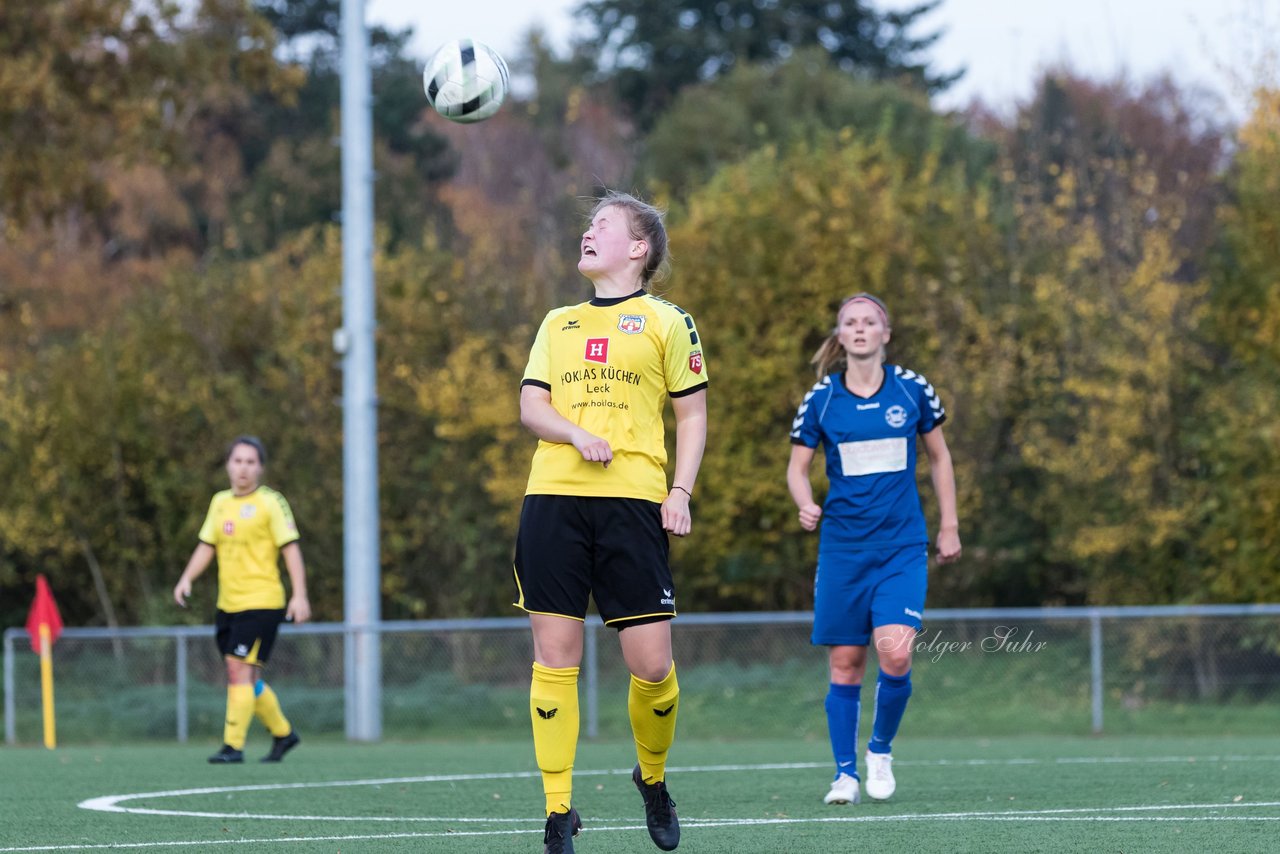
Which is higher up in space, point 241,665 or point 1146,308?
point 1146,308

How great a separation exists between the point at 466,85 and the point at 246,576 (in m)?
4.19

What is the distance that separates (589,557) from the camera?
5.27 m

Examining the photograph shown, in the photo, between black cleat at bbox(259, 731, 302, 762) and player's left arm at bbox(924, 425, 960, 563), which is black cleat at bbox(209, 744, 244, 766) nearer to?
black cleat at bbox(259, 731, 302, 762)

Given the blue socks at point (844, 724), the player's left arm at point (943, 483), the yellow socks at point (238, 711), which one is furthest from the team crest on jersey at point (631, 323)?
the yellow socks at point (238, 711)

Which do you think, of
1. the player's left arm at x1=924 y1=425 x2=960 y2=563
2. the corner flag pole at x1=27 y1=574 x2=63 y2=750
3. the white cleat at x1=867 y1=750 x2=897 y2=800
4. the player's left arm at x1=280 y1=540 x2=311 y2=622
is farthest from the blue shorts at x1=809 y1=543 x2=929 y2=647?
the corner flag pole at x1=27 y1=574 x2=63 y2=750

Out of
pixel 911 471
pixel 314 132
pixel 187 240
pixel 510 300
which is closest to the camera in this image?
pixel 911 471

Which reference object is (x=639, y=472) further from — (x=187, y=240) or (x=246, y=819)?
(x=187, y=240)

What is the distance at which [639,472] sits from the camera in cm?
529

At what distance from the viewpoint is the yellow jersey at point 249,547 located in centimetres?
1055

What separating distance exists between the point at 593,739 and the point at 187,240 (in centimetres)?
2598

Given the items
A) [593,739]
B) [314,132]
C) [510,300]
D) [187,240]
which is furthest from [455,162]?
[593,739]

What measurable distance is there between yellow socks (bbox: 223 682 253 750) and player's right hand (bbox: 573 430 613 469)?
5.95 m

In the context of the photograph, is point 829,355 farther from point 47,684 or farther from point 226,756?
point 47,684

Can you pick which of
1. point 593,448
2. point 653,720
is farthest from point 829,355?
point 593,448
